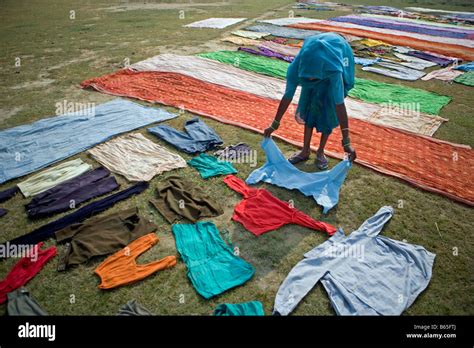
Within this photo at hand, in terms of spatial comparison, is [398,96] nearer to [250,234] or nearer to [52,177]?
[250,234]

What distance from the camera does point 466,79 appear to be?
8.73 meters

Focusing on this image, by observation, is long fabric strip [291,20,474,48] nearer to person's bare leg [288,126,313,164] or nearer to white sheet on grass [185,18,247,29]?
white sheet on grass [185,18,247,29]

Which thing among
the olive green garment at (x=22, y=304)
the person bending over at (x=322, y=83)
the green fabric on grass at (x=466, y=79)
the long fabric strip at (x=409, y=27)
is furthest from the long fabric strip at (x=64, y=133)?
the long fabric strip at (x=409, y=27)

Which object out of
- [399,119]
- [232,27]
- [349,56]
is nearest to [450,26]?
[232,27]

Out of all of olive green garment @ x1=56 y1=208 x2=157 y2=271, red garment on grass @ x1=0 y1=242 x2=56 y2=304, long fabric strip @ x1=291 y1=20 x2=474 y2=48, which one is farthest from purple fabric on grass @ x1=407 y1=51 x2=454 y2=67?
red garment on grass @ x1=0 y1=242 x2=56 y2=304

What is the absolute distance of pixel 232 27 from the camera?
14.1m

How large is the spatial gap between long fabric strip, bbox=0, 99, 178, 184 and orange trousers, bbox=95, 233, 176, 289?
254 cm

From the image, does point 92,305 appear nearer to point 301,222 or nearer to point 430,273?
point 301,222

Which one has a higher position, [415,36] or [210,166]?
[415,36]

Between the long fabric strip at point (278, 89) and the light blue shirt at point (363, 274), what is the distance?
11.7ft

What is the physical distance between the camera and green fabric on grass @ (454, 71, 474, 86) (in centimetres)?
852

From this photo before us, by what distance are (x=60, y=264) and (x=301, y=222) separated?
2.90m

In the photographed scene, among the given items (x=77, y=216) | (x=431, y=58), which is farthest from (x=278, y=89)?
(x=431, y=58)

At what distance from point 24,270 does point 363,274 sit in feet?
12.1
